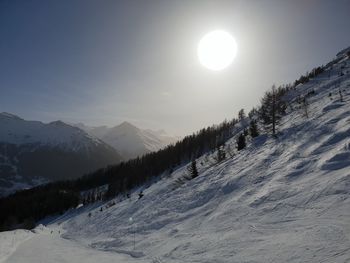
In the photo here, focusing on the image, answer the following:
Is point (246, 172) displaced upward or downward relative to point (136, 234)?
upward

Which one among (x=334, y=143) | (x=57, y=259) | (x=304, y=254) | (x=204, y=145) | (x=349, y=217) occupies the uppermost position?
(x=204, y=145)

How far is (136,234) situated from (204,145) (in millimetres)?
94768

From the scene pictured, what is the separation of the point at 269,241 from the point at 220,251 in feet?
6.60

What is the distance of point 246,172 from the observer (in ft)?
84.2

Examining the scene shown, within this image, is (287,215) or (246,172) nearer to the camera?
(287,215)

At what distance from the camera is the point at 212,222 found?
57.2 ft

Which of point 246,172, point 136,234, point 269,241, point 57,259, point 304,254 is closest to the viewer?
point 304,254

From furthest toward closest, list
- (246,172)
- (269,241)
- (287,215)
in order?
(246,172) < (287,215) < (269,241)

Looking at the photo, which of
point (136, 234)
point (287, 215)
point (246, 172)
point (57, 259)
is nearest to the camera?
point (287, 215)

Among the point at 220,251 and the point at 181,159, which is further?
the point at 181,159

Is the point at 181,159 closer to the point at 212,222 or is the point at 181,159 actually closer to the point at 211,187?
the point at 211,187

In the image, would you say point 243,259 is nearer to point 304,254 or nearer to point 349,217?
point 304,254

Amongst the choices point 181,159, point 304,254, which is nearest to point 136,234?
point 304,254

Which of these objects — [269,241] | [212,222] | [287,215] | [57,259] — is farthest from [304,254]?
[57,259]
